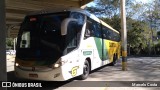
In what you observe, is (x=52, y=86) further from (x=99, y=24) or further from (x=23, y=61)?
(x=99, y=24)

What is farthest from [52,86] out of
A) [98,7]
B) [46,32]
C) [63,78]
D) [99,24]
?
[98,7]

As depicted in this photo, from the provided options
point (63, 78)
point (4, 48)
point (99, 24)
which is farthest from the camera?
point (99, 24)

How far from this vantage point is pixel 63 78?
9844 mm

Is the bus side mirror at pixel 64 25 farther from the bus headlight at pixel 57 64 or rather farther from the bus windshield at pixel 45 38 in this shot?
the bus headlight at pixel 57 64

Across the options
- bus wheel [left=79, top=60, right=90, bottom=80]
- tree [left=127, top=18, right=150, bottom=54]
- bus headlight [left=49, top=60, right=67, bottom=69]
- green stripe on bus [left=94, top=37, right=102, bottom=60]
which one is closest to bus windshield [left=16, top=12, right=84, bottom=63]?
bus headlight [left=49, top=60, right=67, bottom=69]

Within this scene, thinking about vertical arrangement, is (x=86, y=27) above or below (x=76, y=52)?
above

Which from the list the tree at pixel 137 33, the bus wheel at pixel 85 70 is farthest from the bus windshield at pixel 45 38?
the tree at pixel 137 33

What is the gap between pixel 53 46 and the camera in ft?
33.3

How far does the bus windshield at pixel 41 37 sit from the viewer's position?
33.1 feet

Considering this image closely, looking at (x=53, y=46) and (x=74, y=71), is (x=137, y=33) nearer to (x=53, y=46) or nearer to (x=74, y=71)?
(x=74, y=71)

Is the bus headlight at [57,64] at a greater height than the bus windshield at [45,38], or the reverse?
the bus windshield at [45,38]

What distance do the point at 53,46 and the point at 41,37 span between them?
0.65m

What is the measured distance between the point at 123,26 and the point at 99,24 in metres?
1.37

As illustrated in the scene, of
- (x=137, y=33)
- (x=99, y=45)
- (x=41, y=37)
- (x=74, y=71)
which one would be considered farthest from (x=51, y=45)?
(x=137, y=33)
